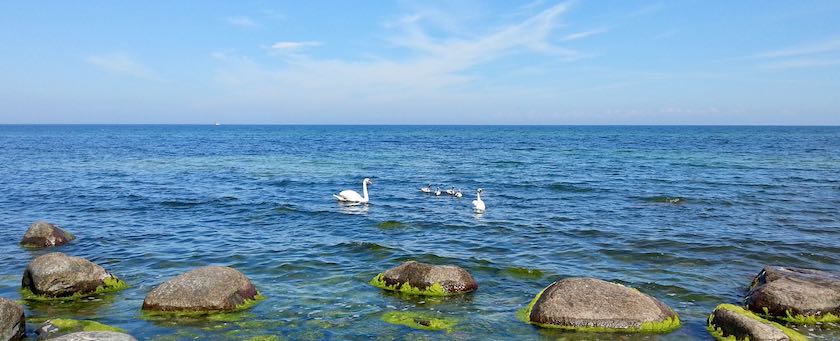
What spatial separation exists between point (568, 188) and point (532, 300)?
21.1 metres

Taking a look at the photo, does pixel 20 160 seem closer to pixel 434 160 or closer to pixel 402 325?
pixel 434 160

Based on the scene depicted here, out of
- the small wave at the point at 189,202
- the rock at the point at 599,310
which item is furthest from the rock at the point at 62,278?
the small wave at the point at 189,202

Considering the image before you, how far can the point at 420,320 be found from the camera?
11.7 metres

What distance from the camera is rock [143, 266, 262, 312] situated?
12.0 metres

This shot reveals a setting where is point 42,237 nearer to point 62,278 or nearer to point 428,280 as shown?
point 62,278

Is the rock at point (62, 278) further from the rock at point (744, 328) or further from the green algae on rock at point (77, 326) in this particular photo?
the rock at point (744, 328)

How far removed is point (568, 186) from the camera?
33719 millimetres

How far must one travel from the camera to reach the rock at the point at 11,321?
1002 cm

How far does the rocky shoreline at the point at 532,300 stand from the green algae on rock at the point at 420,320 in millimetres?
20

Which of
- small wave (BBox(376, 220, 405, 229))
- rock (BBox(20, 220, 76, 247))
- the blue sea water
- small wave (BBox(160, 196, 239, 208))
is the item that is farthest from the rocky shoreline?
small wave (BBox(160, 196, 239, 208))

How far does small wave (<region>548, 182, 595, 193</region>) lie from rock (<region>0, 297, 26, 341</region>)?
26222mm

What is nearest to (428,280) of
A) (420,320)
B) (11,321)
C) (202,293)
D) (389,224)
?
(420,320)

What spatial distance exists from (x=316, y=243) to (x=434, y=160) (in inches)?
1477

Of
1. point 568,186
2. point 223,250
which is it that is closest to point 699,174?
point 568,186
